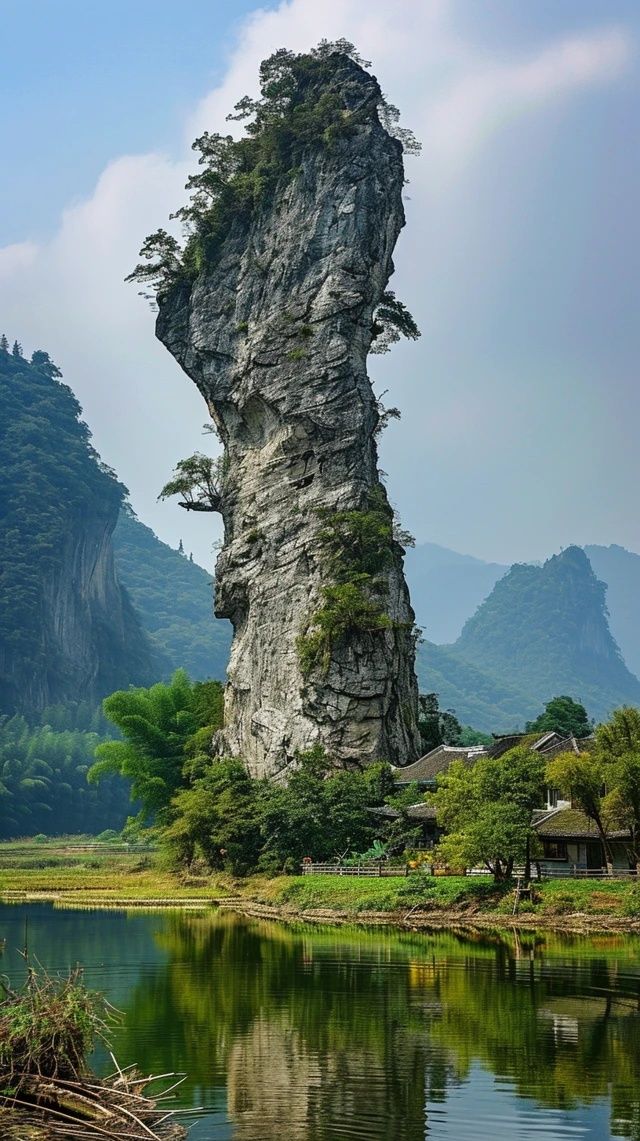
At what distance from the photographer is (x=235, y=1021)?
2172 centimetres

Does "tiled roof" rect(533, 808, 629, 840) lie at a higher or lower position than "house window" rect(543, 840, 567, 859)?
higher

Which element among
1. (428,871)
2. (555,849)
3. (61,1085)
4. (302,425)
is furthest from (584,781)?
(302,425)

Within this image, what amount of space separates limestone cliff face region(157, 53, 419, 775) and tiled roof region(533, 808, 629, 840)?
44.6ft

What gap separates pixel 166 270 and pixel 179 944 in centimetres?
4544

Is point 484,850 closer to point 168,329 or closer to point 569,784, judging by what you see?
point 569,784

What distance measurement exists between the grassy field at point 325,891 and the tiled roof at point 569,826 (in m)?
3.59

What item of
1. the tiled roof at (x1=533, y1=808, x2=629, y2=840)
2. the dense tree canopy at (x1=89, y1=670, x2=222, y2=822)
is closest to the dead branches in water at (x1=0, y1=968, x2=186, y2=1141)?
the tiled roof at (x1=533, y1=808, x2=629, y2=840)

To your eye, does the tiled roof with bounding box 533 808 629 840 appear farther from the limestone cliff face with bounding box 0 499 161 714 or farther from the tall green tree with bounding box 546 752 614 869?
the limestone cliff face with bounding box 0 499 161 714

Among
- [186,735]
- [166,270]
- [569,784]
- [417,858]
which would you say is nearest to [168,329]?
[166,270]

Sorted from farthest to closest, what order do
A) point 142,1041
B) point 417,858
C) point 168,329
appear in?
point 168,329 < point 417,858 < point 142,1041

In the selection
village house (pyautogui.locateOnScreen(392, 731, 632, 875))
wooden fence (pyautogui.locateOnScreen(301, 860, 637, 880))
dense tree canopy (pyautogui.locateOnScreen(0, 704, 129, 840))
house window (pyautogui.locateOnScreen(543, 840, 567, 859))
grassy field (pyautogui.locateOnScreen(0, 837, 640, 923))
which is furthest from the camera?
dense tree canopy (pyautogui.locateOnScreen(0, 704, 129, 840))

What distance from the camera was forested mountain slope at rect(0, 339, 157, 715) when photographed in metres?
137

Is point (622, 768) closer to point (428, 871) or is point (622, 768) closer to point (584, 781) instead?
point (584, 781)

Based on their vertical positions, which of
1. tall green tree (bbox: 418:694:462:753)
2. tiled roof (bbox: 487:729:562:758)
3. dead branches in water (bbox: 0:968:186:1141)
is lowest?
dead branches in water (bbox: 0:968:186:1141)
